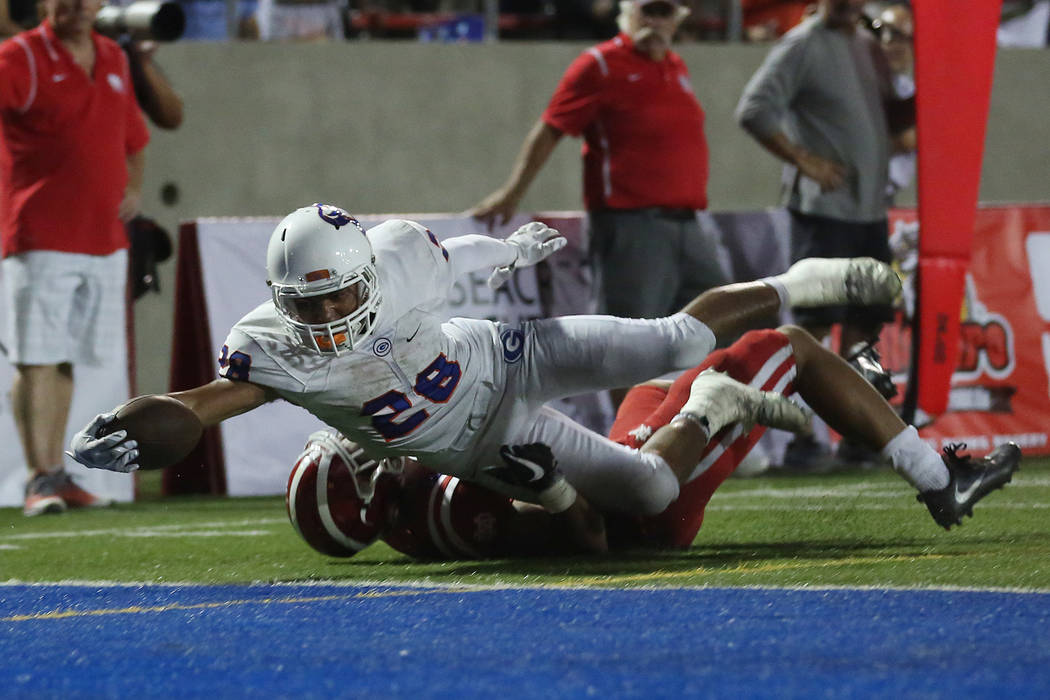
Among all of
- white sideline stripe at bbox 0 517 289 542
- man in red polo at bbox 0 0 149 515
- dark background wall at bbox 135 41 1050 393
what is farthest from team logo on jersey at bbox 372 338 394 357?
dark background wall at bbox 135 41 1050 393

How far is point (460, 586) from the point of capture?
3.88 meters

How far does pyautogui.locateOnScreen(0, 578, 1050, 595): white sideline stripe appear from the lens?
354 cm

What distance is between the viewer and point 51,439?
21.9 ft

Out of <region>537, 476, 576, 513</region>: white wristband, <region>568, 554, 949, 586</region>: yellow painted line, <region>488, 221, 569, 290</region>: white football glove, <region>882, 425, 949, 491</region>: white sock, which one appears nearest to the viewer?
<region>568, 554, 949, 586</region>: yellow painted line

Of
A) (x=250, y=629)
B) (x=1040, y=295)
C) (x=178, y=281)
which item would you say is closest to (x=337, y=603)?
(x=250, y=629)

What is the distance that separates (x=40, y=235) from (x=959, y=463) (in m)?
3.76

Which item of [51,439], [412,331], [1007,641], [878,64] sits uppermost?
[878,64]

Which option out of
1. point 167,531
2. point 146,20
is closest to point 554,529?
point 167,531

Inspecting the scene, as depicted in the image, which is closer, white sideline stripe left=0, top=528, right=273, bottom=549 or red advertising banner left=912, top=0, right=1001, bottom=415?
white sideline stripe left=0, top=528, right=273, bottom=549

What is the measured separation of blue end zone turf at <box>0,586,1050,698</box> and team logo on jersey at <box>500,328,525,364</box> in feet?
2.58

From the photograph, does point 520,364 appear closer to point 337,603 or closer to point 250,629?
point 337,603

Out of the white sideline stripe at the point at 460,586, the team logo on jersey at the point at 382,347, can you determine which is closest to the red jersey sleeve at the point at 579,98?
the team logo on jersey at the point at 382,347

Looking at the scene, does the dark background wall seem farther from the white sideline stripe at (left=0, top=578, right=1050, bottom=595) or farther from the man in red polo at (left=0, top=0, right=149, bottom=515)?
the white sideline stripe at (left=0, top=578, right=1050, bottom=595)

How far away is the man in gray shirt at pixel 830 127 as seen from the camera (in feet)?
23.9
